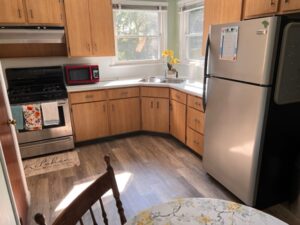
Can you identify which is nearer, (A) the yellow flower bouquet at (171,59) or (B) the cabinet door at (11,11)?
(B) the cabinet door at (11,11)

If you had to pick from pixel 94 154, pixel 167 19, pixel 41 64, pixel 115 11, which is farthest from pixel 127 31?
pixel 94 154

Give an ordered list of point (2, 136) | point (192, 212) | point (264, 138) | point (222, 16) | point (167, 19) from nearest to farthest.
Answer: point (192, 212), point (2, 136), point (264, 138), point (222, 16), point (167, 19)

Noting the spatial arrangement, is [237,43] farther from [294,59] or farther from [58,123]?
[58,123]

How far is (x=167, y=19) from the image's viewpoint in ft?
13.0

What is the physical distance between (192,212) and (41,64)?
126 inches

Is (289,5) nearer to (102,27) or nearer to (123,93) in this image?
(123,93)

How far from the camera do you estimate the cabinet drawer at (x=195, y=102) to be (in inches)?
107

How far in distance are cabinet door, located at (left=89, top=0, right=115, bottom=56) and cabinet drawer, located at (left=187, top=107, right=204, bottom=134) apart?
1.54 meters

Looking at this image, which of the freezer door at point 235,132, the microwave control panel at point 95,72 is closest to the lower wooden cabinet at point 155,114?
the microwave control panel at point 95,72

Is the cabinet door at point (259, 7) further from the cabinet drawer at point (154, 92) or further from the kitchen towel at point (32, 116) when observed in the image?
the kitchen towel at point (32, 116)

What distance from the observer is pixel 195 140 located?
9.62ft

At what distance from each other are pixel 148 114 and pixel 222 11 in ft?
5.83

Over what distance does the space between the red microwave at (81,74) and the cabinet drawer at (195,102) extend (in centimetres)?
151

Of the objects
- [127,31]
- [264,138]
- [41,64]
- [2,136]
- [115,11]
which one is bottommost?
[264,138]
